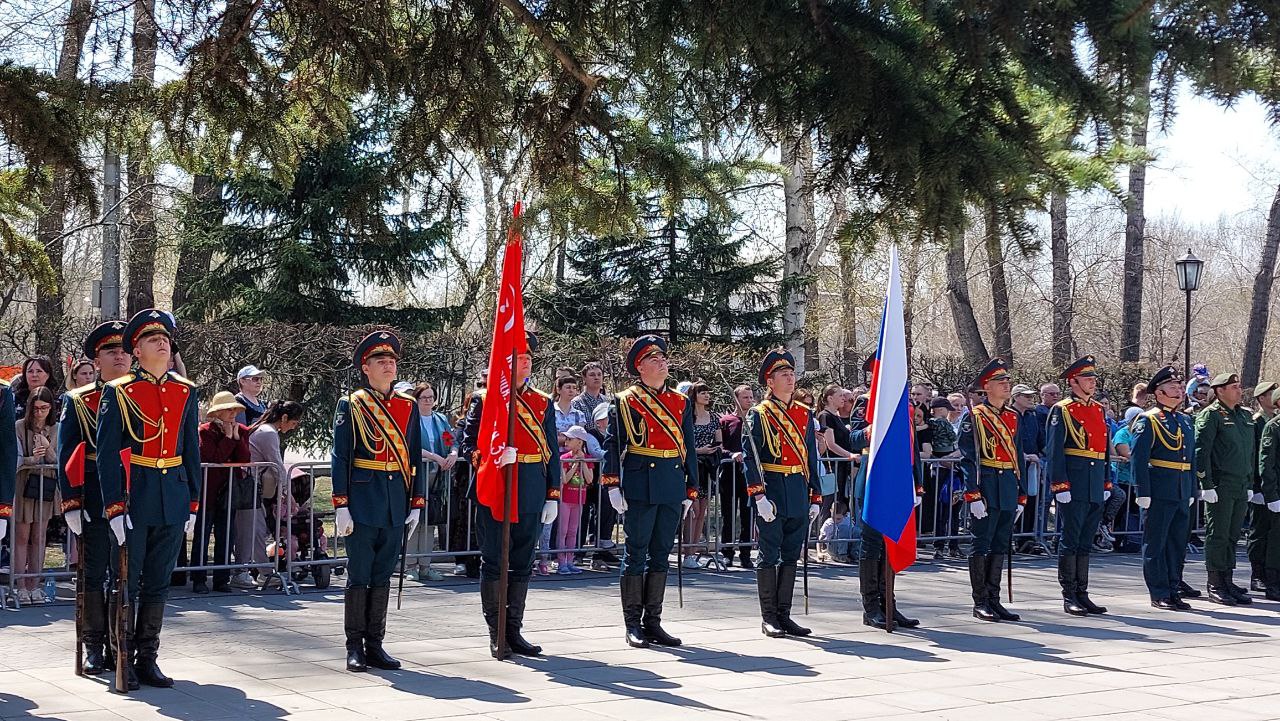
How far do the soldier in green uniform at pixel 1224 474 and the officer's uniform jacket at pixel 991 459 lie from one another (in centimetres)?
232

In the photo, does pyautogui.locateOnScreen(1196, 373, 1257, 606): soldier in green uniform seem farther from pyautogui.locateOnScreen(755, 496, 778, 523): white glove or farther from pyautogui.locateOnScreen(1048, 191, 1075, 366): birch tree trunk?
pyautogui.locateOnScreen(1048, 191, 1075, 366): birch tree trunk

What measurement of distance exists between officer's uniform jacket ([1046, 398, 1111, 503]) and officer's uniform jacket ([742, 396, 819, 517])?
7.95ft

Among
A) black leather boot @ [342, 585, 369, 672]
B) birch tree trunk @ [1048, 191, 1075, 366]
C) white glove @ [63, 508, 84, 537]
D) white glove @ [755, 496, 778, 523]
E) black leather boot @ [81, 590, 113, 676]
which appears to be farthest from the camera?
birch tree trunk @ [1048, 191, 1075, 366]

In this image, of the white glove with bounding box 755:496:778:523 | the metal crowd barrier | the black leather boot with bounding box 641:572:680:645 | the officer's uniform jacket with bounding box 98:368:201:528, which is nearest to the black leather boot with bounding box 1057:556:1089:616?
the metal crowd barrier

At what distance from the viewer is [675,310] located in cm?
2280

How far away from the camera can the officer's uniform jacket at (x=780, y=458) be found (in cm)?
946

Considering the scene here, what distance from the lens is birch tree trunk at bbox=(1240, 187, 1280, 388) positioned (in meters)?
27.8

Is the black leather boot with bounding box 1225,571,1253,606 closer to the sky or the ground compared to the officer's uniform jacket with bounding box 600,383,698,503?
closer to the ground

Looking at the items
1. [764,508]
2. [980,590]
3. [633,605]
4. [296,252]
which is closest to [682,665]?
[633,605]

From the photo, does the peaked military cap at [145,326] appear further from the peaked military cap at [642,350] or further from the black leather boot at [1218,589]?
the black leather boot at [1218,589]

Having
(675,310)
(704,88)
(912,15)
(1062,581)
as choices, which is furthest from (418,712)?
(675,310)

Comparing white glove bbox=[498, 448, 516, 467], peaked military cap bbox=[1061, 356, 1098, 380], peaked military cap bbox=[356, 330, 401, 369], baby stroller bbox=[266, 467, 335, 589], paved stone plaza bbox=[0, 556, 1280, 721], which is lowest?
paved stone plaza bbox=[0, 556, 1280, 721]

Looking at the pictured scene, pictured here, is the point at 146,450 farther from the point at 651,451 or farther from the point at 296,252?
the point at 296,252

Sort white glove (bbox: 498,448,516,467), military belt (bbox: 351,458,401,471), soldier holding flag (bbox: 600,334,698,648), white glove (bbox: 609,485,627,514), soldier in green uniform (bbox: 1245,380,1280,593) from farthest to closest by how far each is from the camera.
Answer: soldier in green uniform (bbox: 1245,380,1280,593)
soldier holding flag (bbox: 600,334,698,648)
white glove (bbox: 609,485,627,514)
white glove (bbox: 498,448,516,467)
military belt (bbox: 351,458,401,471)
